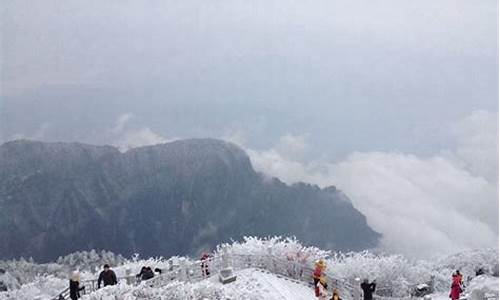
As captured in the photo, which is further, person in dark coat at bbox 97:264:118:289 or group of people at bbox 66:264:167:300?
person in dark coat at bbox 97:264:118:289

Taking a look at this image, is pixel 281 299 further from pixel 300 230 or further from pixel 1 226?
pixel 1 226

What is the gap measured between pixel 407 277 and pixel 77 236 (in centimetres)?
530

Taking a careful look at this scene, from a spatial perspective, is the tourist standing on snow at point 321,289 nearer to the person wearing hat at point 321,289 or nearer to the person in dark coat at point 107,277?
the person wearing hat at point 321,289

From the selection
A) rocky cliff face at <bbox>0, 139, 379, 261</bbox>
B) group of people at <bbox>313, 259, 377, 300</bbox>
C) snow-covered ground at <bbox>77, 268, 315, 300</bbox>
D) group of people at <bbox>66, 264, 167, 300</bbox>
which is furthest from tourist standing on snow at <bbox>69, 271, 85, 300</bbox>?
rocky cliff face at <bbox>0, 139, 379, 261</bbox>

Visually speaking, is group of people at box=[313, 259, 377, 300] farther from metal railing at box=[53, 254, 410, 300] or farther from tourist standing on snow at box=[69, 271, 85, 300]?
tourist standing on snow at box=[69, 271, 85, 300]

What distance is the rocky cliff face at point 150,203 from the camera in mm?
10227

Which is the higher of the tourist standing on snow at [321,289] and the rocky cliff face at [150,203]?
the tourist standing on snow at [321,289]

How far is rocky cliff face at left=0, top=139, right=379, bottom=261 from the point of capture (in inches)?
403

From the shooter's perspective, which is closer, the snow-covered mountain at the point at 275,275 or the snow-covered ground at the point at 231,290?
the snow-covered ground at the point at 231,290

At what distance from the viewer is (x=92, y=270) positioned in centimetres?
1015

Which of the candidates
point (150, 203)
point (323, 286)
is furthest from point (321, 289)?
point (150, 203)

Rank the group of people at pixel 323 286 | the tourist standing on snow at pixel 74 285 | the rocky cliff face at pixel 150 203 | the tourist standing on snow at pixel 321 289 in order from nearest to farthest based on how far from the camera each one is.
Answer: the tourist standing on snow at pixel 321 289 < the group of people at pixel 323 286 < the tourist standing on snow at pixel 74 285 < the rocky cliff face at pixel 150 203

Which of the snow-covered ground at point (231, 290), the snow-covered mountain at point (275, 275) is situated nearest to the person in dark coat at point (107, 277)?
the snow-covered mountain at point (275, 275)

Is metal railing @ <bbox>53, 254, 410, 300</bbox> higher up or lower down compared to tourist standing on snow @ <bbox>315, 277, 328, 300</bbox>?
lower down
